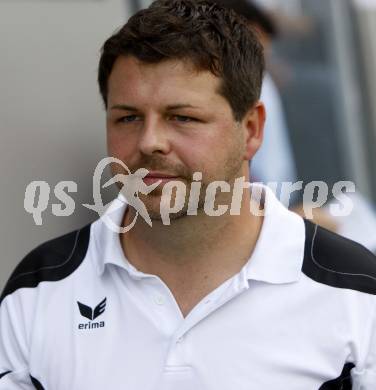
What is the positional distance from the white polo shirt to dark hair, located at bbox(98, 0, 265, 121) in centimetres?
37

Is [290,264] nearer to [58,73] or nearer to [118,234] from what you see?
[118,234]

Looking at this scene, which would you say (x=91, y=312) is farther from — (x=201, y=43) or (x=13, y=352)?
(x=201, y=43)

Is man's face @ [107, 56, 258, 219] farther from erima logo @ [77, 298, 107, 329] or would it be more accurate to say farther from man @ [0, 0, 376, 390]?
erima logo @ [77, 298, 107, 329]

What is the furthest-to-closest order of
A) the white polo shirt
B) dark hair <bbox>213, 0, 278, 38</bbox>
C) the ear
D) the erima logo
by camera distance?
dark hair <bbox>213, 0, 278, 38</bbox>
the ear
the erima logo
the white polo shirt

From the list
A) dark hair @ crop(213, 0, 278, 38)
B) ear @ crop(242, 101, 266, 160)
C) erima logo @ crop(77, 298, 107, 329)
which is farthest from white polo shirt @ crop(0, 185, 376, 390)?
dark hair @ crop(213, 0, 278, 38)

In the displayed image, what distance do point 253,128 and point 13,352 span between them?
85cm

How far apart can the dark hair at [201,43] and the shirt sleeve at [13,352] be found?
68cm

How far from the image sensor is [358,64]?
5309 millimetres

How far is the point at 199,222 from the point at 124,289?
0.84ft

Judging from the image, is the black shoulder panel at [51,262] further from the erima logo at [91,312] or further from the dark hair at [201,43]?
the dark hair at [201,43]

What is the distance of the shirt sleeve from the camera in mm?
2268

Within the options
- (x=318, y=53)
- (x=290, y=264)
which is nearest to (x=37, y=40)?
(x=290, y=264)

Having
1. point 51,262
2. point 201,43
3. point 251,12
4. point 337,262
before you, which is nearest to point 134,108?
point 201,43

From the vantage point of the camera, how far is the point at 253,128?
240 cm
